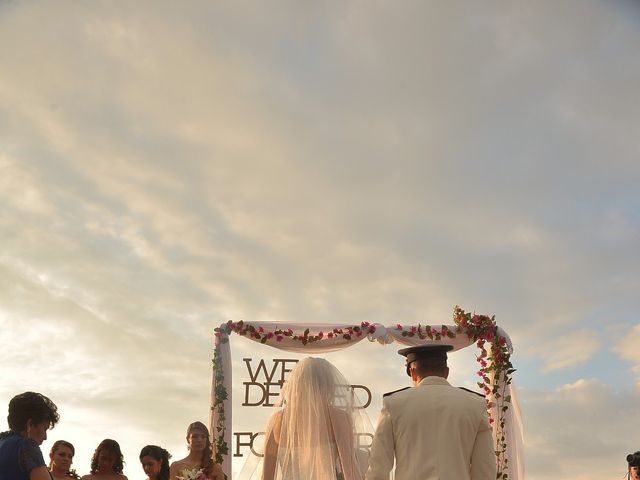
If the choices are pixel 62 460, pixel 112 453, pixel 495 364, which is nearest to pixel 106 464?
pixel 112 453

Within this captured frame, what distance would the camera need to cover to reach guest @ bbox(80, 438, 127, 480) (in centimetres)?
871

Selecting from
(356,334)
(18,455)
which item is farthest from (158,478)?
(356,334)

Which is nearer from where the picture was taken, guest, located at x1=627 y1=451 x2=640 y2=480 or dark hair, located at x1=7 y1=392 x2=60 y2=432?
dark hair, located at x1=7 y1=392 x2=60 y2=432

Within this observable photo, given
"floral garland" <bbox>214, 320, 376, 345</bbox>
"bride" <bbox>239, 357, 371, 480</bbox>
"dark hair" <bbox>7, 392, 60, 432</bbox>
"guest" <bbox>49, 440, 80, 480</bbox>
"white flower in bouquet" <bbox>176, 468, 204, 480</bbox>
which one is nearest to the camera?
"dark hair" <bbox>7, 392, 60, 432</bbox>

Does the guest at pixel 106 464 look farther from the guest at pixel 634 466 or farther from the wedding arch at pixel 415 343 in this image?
the guest at pixel 634 466

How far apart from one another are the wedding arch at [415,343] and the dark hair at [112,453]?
2.91 meters

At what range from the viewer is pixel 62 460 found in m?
8.77

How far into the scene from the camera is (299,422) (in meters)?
6.50

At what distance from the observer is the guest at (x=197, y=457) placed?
9.62 m

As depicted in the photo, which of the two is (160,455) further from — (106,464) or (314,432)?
(314,432)

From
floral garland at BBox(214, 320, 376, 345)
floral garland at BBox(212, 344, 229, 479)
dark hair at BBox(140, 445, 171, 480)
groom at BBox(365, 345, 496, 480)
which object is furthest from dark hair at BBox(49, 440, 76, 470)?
groom at BBox(365, 345, 496, 480)

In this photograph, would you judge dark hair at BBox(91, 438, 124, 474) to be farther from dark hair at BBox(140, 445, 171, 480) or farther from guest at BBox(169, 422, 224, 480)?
guest at BBox(169, 422, 224, 480)

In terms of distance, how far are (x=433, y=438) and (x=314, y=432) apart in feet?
6.80

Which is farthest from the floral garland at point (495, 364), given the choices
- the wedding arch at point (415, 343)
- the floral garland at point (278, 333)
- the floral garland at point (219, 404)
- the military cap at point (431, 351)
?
the military cap at point (431, 351)
